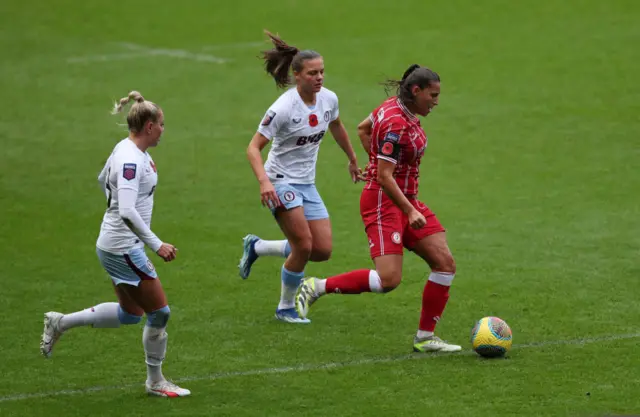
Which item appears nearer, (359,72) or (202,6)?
(359,72)

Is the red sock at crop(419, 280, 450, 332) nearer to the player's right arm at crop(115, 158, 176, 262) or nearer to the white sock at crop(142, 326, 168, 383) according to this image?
the white sock at crop(142, 326, 168, 383)

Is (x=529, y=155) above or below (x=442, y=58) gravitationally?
below

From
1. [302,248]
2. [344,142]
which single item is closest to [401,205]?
[302,248]

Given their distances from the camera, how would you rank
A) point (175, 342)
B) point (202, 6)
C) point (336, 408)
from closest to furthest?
point (336, 408)
point (175, 342)
point (202, 6)

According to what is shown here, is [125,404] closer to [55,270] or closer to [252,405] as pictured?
[252,405]

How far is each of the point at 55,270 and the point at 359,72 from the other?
33.2 feet

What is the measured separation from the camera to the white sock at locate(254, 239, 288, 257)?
38.0 feet

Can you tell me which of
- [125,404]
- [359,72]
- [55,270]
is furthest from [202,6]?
[125,404]

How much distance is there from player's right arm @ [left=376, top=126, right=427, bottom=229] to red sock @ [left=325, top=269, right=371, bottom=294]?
85 cm

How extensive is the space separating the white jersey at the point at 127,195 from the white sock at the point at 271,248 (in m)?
2.83

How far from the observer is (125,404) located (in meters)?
8.79

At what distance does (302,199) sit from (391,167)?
1530mm

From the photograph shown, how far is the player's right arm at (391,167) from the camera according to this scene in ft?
30.9

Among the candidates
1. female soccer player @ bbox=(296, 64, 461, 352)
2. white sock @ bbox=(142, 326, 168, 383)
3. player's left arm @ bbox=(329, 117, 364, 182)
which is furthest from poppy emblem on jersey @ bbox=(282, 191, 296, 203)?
white sock @ bbox=(142, 326, 168, 383)
